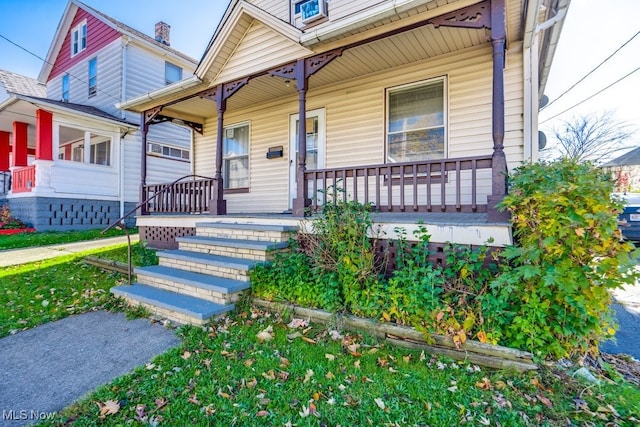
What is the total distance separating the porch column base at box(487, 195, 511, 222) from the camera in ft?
11.3

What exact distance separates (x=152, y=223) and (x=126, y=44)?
28.2ft

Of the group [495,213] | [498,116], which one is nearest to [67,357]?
[495,213]

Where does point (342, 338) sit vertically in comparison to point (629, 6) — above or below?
below

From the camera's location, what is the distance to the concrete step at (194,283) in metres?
3.68

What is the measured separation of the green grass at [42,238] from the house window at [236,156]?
4536 mm

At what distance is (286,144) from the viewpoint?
277 inches

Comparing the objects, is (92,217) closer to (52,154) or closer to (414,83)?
(52,154)

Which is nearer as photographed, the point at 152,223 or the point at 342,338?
the point at 342,338

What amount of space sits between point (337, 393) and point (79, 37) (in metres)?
17.7

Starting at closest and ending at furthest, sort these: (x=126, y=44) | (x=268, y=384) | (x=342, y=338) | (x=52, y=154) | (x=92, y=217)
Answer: (x=268, y=384) < (x=342, y=338) < (x=52, y=154) < (x=92, y=217) < (x=126, y=44)

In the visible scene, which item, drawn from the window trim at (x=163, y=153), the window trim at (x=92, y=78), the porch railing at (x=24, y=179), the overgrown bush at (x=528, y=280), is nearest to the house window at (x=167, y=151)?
the window trim at (x=163, y=153)

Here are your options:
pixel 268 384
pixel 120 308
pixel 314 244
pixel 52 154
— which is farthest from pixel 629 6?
pixel 52 154

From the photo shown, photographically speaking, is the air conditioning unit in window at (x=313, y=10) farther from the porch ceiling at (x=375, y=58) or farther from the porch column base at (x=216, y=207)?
the porch column base at (x=216, y=207)

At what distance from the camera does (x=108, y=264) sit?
5.66 meters
